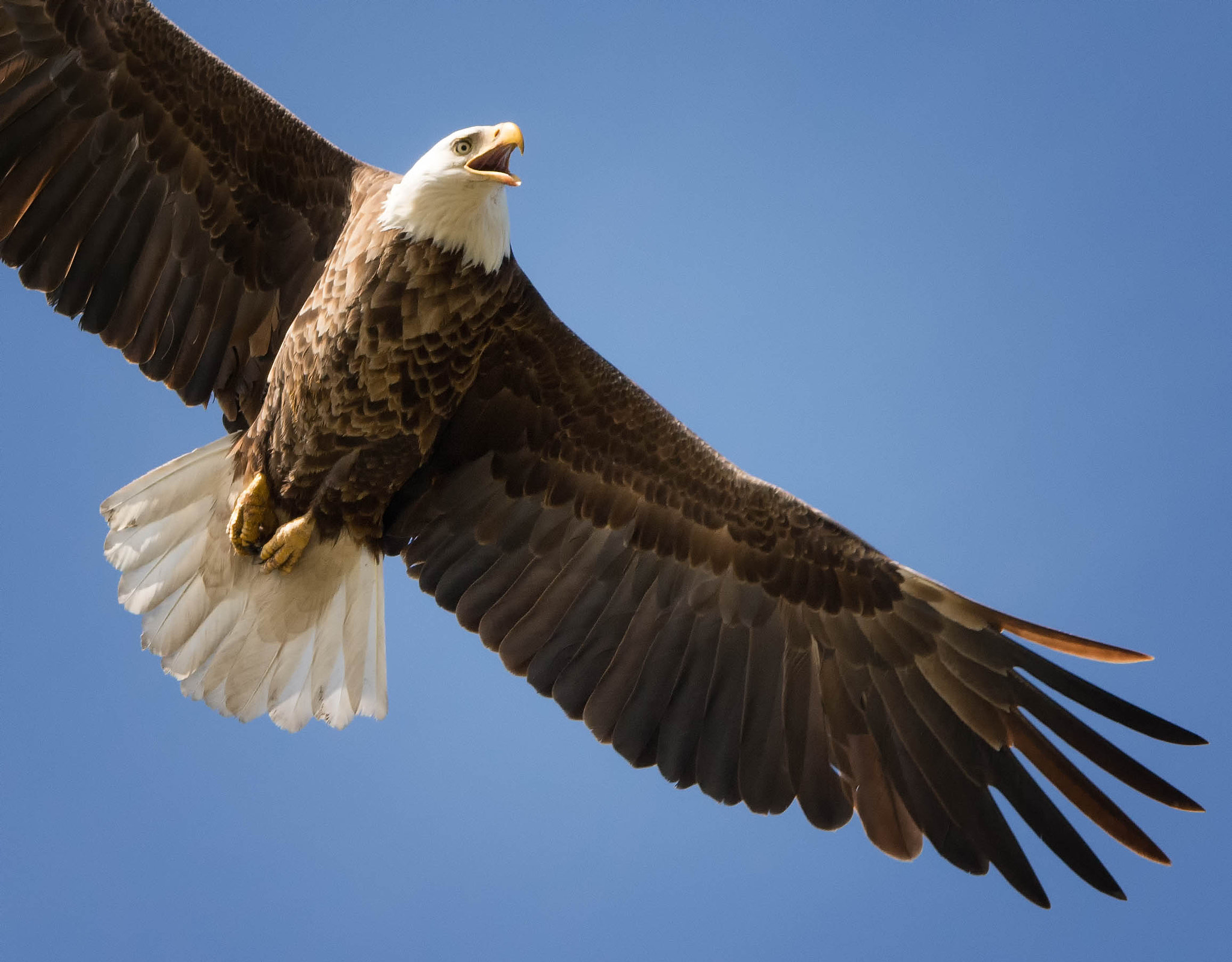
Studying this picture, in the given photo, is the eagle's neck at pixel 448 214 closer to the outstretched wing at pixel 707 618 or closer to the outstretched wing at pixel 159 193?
the outstretched wing at pixel 707 618

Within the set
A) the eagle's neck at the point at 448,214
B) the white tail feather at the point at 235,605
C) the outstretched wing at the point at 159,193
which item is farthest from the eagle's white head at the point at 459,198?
the white tail feather at the point at 235,605

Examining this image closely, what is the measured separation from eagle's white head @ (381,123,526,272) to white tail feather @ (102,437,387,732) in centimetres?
135

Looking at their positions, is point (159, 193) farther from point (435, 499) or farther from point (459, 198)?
point (435, 499)

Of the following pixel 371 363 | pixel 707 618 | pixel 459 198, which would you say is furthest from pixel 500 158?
pixel 707 618

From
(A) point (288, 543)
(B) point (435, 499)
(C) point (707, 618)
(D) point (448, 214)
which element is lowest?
(A) point (288, 543)

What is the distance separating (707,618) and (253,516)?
190 centimetres

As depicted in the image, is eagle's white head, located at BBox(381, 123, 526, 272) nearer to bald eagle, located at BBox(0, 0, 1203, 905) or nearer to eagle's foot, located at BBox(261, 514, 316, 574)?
bald eagle, located at BBox(0, 0, 1203, 905)

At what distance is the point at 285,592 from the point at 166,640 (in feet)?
1.68

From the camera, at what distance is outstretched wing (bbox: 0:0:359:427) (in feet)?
17.0

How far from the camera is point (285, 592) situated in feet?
18.7

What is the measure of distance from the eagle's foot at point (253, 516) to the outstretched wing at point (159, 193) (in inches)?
14.3

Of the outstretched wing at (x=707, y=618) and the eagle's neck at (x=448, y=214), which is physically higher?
the eagle's neck at (x=448, y=214)

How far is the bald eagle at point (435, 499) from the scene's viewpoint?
509cm

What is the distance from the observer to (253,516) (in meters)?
5.50
